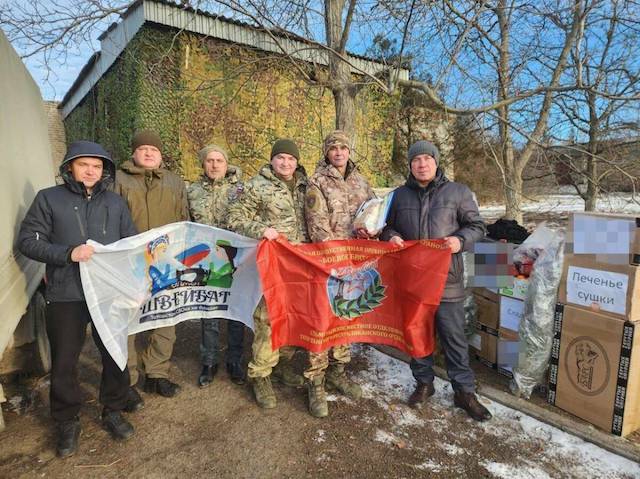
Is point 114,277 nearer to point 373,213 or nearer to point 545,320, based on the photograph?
point 373,213

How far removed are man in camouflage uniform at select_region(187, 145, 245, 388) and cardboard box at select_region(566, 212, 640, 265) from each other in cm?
290

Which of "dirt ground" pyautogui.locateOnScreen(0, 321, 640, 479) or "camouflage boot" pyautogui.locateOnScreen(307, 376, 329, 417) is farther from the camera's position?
"camouflage boot" pyautogui.locateOnScreen(307, 376, 329, 417)

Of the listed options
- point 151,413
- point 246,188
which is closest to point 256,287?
point 246,188

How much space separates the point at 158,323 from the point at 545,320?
3.18 meters

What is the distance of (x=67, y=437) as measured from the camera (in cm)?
270

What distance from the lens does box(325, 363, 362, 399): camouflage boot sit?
11.1 feet

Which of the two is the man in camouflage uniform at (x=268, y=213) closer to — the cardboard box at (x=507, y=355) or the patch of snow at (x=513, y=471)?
the patch of snow at (x=513, y=471)

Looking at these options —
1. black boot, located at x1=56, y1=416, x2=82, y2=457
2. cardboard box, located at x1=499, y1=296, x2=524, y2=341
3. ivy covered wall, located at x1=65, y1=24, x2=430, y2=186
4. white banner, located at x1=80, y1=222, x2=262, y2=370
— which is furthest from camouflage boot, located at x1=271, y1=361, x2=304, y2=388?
ivy covered wall, located at x1=65, y1=24, x2=430, y2=186

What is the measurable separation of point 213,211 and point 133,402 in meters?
1.80

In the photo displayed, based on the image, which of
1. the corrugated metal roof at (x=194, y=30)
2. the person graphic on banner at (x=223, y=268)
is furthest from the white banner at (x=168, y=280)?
the corrugated metal roof at (x=194, y=30)

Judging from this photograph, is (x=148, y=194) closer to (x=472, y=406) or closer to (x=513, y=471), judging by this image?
(x=472, y=406)

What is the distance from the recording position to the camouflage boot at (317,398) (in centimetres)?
310

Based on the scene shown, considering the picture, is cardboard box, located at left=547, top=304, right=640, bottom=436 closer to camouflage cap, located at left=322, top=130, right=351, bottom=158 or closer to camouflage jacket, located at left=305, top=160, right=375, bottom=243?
camouflage jacket, located at left=305, top=160, right=375, bottom=243

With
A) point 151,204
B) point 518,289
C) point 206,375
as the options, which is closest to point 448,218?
point 518,289
